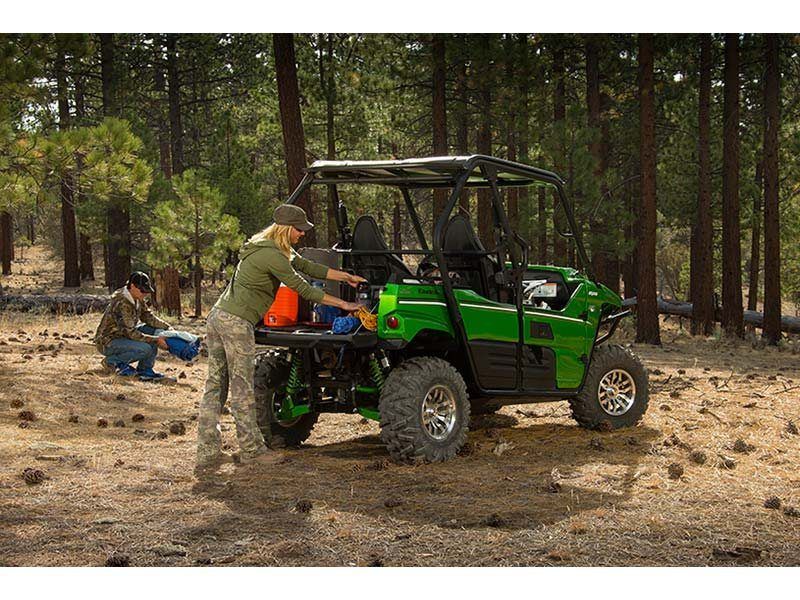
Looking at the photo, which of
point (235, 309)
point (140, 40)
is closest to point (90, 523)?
point (235, 309)

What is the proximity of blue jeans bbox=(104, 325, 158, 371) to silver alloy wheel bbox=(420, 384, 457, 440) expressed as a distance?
5.57 metres

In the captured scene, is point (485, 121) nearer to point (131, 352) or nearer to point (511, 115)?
point (511, 115)

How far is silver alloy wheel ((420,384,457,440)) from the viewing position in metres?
Answer: 7.93

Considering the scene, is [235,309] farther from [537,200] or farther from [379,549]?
[537,200]

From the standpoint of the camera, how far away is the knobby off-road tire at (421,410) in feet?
25.1

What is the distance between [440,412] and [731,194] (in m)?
15.9

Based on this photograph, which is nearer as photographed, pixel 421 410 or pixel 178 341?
pixel 421 410

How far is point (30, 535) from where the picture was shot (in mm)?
5750

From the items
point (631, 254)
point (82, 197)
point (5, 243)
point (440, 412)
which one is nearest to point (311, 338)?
point (440, 412)

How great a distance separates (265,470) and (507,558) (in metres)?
2.88

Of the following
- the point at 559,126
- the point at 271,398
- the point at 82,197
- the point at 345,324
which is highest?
the point at 559,126

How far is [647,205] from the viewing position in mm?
20094

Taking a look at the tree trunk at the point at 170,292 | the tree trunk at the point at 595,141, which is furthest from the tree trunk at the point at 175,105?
the tree trunk at the point at 595,141

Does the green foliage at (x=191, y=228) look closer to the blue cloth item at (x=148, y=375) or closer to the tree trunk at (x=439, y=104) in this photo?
the tree trunk at (x=439, y=104)
